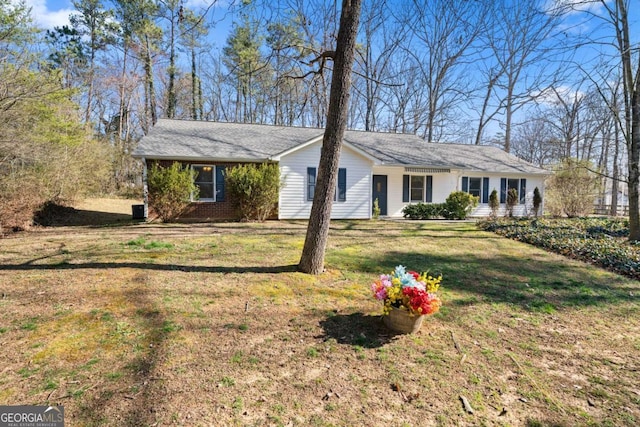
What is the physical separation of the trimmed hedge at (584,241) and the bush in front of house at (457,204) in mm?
2689

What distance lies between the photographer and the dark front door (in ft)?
48.2

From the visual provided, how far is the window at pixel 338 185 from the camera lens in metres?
12.6

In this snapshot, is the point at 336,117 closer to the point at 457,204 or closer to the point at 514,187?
the point at 457,204

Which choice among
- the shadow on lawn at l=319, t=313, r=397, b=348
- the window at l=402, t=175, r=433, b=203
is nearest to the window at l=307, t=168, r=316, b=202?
the window at l=402, t=175, r=433, b=203

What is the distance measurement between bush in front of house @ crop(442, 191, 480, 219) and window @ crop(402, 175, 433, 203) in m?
1.11

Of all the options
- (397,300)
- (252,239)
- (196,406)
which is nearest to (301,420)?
(196,406)

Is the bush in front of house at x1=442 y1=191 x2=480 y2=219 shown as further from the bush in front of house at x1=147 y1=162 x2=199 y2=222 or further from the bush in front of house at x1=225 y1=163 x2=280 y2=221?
the bush in front of house at x1=147 y1=162 x2=199 y2=222

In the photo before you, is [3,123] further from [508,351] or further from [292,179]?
[508,351]

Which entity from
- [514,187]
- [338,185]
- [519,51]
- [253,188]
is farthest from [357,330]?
[519,51]

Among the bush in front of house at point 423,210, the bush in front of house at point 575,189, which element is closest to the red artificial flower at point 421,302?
the bush in front of house at point 423,210

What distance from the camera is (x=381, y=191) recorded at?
14773 mm

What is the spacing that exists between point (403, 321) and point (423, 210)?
11.7m

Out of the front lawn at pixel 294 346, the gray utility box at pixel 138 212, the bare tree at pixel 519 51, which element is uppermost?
the bare tree at pixel 519 51

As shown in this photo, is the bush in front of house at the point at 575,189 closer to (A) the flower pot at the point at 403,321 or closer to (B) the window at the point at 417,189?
(B) the window at the point at 417,189
